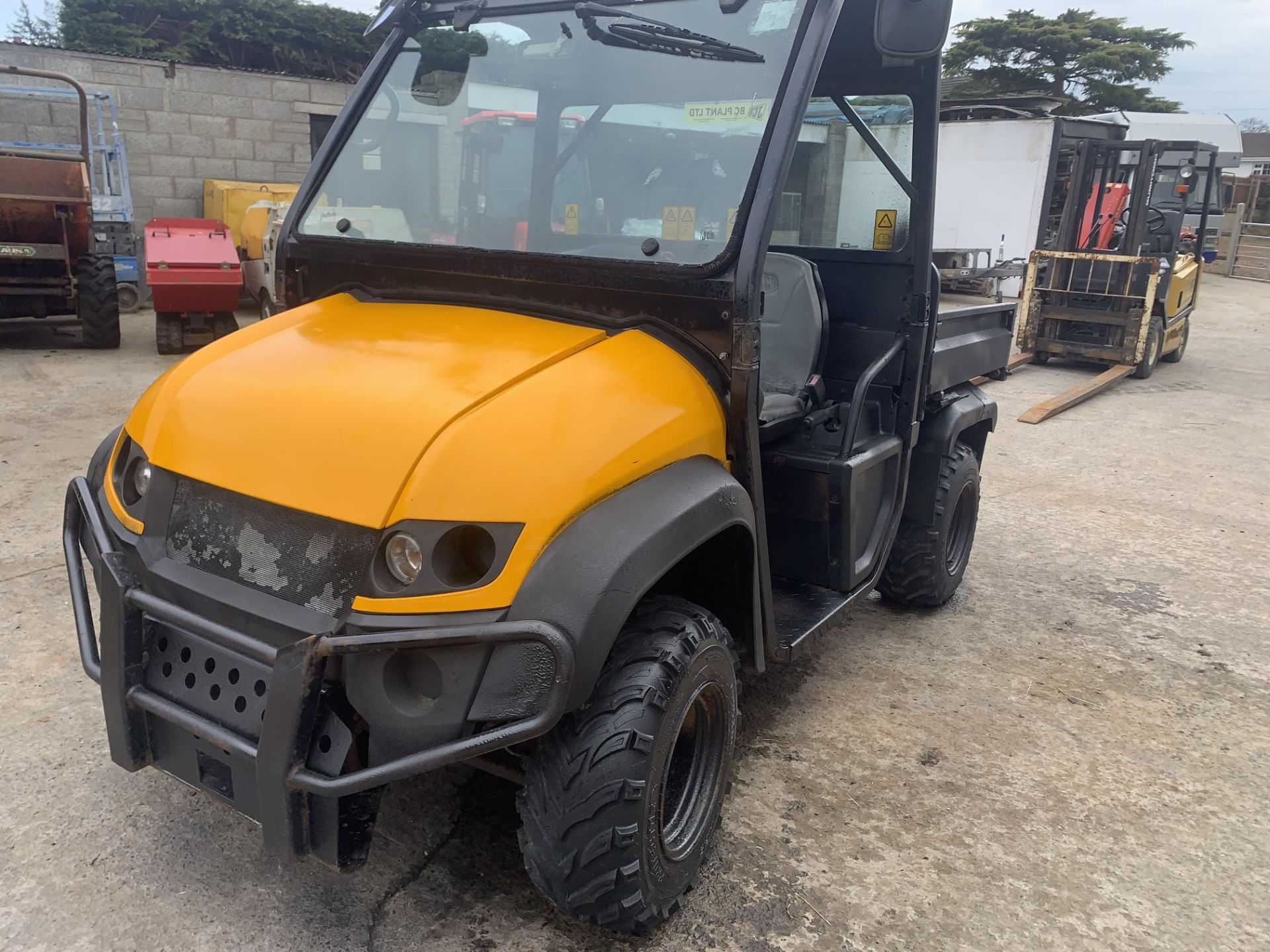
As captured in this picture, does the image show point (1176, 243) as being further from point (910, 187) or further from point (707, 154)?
point (707, 154)

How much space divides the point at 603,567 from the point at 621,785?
46 centimetres

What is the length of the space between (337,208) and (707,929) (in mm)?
2302

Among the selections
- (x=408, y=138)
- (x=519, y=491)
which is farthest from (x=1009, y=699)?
(x=408, y=138)

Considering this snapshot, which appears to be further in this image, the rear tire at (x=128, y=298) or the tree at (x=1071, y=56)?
the tree at (x=1071, y=56)

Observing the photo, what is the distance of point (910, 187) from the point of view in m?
3.58

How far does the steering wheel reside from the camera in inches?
121

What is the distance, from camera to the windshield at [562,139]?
2.64 metres

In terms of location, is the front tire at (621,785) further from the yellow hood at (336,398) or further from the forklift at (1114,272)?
the forklift at (1114,272)

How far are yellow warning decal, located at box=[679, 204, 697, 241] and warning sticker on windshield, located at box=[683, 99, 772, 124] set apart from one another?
0.26 m

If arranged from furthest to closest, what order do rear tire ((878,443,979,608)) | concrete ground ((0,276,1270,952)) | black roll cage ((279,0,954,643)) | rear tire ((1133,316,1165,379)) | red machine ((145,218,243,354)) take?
rear tire ((1133,316,1165,379)), red machine ((145,218,243,354)), rear tire ((878,443,979,608)), black roll cage ((279,0,954,643)), concrete ground ((0,276,1270,952))

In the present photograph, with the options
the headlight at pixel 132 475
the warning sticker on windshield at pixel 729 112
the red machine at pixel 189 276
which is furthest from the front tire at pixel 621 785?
the red machine at pixel 189 276

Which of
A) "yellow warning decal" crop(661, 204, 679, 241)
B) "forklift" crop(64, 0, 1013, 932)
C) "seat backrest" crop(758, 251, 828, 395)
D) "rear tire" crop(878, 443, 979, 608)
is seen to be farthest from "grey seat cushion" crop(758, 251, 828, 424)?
"yellow warning decal" crop(661, 204, 679, 241)

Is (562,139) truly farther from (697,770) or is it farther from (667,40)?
(697,770)

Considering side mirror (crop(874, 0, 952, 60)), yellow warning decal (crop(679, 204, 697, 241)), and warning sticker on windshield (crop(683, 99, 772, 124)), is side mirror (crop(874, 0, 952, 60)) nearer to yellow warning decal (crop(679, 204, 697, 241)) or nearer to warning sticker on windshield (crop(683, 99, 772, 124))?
warning sticker on windshield (crop(683, 99, 772, 124))
